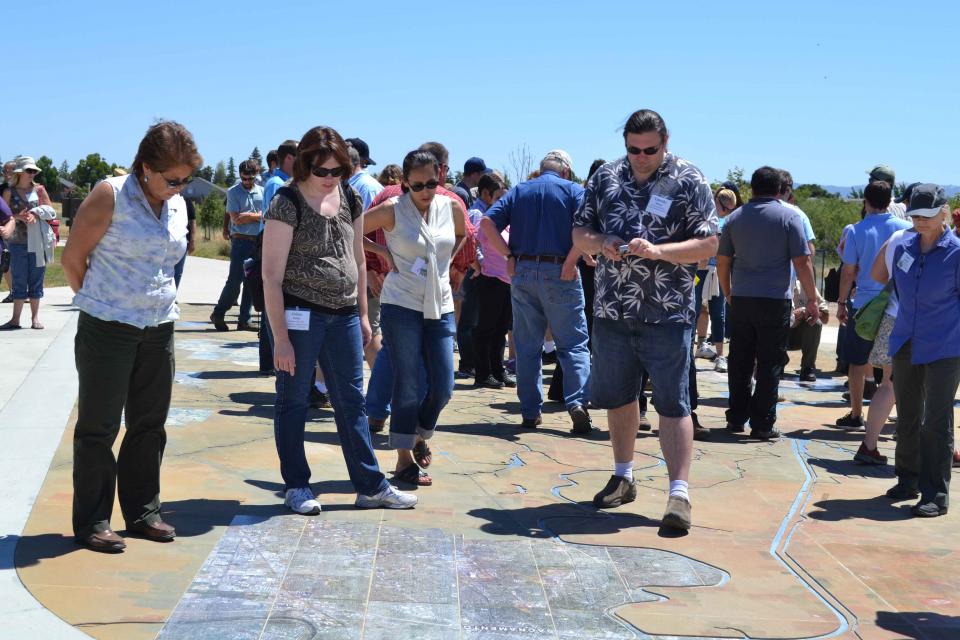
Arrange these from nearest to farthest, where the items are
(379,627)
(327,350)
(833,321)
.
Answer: (379,627) < (327,350) < (833,321)

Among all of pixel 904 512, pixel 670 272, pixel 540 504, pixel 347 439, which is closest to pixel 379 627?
pixel 347 439

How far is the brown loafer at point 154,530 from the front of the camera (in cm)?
464

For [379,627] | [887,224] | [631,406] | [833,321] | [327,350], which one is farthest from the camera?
[833,321]

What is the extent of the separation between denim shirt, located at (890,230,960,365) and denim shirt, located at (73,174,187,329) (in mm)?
3840

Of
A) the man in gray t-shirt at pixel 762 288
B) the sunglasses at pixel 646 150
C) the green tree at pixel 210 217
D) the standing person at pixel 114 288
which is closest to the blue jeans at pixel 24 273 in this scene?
the man in gray t-shirt at pixel 762 288

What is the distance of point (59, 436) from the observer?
6.46 metres

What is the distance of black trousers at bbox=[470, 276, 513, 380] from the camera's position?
9.74 m

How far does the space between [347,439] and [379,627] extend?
165 cm

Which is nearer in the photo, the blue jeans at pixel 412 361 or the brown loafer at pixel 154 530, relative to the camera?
the brown loafer at pixel 154 530

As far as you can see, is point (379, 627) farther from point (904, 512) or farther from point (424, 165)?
point (904, 512)

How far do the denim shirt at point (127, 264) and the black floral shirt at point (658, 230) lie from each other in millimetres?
2162

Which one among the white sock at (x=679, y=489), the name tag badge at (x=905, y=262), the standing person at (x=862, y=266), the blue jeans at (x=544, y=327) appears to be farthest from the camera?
the standing person at (x=862, y=266)

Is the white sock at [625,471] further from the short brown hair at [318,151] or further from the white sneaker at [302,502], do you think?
the short brown hair at [318,151]

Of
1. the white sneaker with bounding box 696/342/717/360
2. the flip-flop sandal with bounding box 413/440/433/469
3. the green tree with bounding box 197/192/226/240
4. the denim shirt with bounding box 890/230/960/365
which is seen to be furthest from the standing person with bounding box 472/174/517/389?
the green tree with bounding box 197/192/226/240
